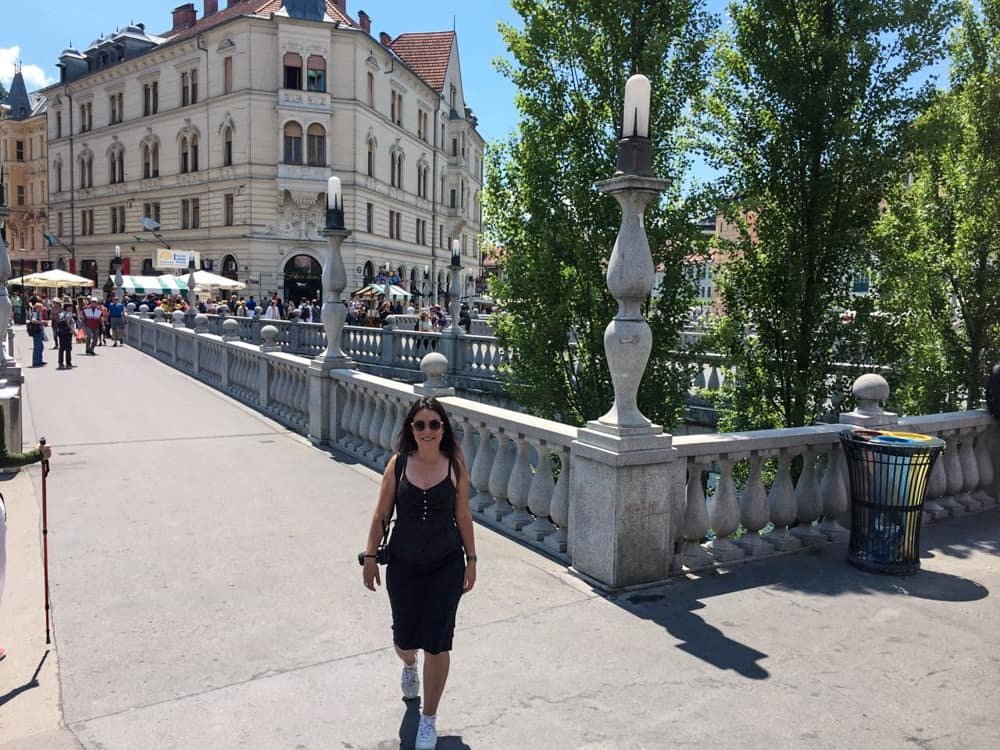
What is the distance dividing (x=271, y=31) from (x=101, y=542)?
4451cm

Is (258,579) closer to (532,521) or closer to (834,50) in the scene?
(532,521)

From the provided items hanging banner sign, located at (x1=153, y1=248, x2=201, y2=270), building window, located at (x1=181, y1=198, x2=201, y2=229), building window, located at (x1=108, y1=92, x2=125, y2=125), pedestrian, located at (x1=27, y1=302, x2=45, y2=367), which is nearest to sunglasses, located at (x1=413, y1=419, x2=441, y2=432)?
pedestrian, located at (x1=27, y1=302, x2=45, y2=367)

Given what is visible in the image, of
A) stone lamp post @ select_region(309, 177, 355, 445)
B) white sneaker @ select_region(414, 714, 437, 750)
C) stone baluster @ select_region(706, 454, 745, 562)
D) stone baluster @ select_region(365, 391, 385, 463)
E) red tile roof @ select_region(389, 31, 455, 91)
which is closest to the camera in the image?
white sneaker @ select_region(414, 714, 437, 750)

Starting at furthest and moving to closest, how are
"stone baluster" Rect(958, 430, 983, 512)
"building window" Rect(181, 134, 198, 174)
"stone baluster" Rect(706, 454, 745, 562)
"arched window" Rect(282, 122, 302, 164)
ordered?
"building window" Rect(181, 134, 198, 174)
"arched window" Rect(282, 122, 302, 164)
"stone baluster" Rect(958, 430, 983, 512)
"stone baluster" Rect(706, 454, 745, 562)

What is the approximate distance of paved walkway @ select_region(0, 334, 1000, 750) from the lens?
11.6 ft

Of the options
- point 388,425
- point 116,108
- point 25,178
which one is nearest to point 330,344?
point 388,425

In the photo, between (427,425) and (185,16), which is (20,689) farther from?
(185,16)

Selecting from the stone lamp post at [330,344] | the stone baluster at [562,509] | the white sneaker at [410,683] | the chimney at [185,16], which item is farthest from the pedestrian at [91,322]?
the chimney at [185,16]

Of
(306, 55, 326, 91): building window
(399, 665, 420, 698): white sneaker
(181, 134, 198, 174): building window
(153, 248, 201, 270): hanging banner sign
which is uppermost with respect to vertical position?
(306, 55, 326, 91): building window

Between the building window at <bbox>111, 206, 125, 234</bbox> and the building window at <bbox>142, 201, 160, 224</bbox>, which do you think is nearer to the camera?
the building window at <bbox>142, 201, 160, 224</bbox>

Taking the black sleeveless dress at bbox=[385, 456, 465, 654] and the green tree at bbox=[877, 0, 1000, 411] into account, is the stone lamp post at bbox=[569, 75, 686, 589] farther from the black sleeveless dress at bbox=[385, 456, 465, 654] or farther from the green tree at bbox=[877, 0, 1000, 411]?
the green tree at bbox=[877, 0, 1000, 411]

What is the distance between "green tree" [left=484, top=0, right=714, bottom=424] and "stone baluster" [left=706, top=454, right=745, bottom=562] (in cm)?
372

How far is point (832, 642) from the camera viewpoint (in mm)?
4430

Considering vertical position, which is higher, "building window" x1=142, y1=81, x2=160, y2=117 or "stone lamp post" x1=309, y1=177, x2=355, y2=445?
"building window" x1=142, y1=81, x2=160, y2=117
